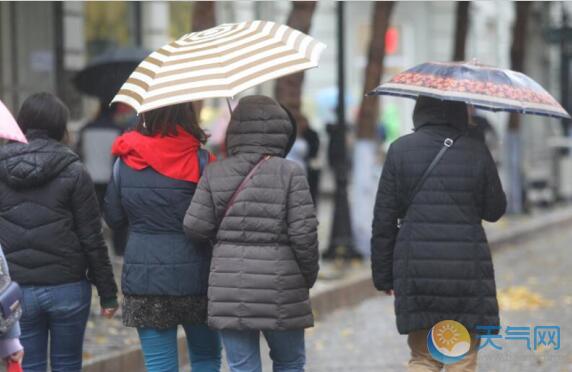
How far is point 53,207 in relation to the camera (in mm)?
5910

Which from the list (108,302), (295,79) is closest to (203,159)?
(108,302)

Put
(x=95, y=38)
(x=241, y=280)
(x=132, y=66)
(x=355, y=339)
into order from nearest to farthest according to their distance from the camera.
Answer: (x=241, y=280) < (x=355, y=339) < (x=132, y=66) < (x=95, y=38)

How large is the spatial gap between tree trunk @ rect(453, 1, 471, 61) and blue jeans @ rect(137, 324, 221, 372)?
1204 centimetres

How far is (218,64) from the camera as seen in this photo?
5703 mm

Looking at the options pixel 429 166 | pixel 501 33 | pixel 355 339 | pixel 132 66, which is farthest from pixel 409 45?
pixel 429 166

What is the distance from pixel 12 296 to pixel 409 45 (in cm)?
2561

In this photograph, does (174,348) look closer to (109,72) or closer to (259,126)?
(259,126)

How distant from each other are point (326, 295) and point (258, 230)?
587cm

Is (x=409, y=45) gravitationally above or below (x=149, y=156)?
below

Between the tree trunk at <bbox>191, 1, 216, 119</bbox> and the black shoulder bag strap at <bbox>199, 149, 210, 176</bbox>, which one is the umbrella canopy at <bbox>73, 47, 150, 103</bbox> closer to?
the tree trunk at <bbox>191, 1, 216, 119</bbox>

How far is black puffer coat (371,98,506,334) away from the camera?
5730 mm

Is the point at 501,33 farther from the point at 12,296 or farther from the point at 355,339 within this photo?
the point at 12,296

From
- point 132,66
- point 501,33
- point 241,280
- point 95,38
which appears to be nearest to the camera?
point 241,280

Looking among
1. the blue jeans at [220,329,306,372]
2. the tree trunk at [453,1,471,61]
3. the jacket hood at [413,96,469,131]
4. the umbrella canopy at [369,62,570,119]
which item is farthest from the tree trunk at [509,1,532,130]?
the blue jeans at [220,329,306,372]
